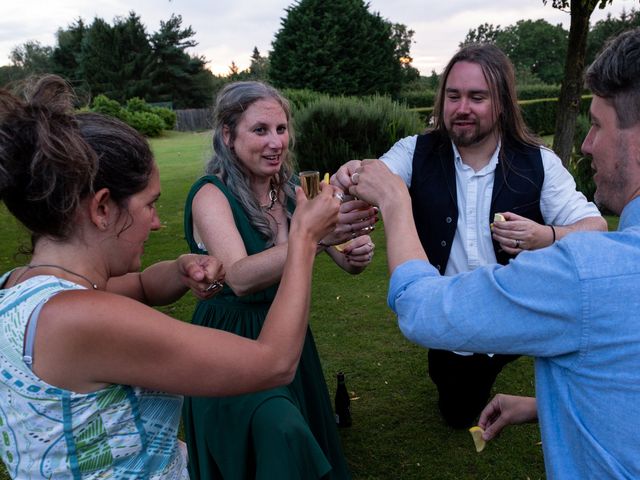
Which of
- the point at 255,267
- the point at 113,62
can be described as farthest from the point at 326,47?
the point at 255,267

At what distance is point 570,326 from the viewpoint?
1421 mm

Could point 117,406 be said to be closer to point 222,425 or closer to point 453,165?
point 222,425

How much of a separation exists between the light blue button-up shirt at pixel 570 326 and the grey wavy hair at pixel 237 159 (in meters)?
1.65

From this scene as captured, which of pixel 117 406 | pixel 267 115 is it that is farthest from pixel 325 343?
pixel 117 406

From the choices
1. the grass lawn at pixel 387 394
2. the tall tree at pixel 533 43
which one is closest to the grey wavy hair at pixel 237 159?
the grass lawn at pixel 387 394

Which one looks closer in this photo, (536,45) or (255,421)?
(255,421)

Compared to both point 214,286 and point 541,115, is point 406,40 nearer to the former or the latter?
point 541,115

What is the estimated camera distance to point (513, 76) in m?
3.93

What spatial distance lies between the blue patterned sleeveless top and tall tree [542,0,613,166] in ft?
26.2

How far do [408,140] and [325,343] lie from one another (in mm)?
2556

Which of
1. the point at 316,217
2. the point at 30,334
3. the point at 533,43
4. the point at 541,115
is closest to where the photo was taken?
the point at 30,334

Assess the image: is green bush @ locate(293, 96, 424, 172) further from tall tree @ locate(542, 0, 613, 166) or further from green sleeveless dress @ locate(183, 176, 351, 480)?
green sleeveless dress @ locate(183, 176, 351, 480)

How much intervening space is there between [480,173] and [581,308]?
8.27ft

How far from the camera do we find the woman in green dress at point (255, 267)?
2498 millimetres
